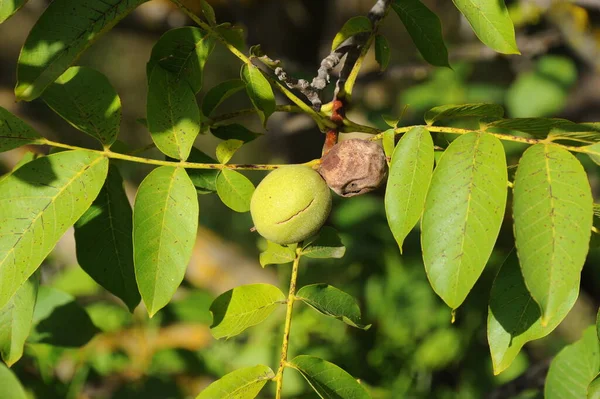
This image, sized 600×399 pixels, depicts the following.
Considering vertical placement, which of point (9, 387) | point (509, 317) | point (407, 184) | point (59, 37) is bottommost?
point (9, 387)

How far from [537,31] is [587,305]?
1.65 meters

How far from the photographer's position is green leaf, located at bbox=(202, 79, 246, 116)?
1556mm

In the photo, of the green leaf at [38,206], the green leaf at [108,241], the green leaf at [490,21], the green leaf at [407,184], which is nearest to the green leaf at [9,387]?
the green leaf at [108,241]

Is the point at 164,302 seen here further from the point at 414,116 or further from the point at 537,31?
the point at 537,31

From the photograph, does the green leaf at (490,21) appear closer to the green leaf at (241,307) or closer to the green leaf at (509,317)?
the green leaf at (509,317)

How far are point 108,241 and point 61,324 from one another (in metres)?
0.48

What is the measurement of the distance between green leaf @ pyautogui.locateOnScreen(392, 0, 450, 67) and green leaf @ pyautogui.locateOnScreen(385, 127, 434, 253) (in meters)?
0.49

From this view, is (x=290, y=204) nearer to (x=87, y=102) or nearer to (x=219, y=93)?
(x=219, y=93)

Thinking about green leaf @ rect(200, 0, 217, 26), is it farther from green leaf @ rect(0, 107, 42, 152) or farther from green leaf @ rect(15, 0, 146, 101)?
green leaf @ rect(0, 107, 42, 152)

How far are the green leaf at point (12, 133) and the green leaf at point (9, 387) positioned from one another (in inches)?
22.9

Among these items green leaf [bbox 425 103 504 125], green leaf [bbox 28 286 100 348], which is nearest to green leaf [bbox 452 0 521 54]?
green leaf [bbox 425 103 504 125]

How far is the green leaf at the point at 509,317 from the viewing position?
4.05 ft

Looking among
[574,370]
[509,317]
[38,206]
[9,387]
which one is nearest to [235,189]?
[38,206]

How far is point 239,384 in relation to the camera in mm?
1313
